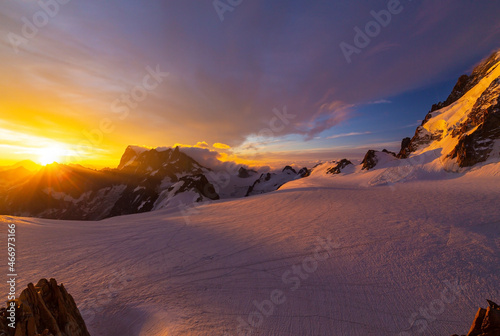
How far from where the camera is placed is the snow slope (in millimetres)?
5570

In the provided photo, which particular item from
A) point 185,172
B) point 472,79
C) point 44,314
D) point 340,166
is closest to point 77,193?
point 185,172

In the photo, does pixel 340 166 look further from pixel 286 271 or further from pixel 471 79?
pixel 286 271

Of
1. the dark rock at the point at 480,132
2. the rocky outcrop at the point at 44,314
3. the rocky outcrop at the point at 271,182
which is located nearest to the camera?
the rocky outcrop at the point at 44,314

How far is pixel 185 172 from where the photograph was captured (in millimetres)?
166000

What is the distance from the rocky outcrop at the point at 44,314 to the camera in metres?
3.80

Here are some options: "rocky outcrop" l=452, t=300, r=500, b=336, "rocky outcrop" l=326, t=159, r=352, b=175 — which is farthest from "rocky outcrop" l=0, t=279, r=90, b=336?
"rocky outcrop" l=326, t=159, r=352, b=175

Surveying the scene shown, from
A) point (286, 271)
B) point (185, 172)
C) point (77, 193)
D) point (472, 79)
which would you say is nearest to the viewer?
point (286, 271)

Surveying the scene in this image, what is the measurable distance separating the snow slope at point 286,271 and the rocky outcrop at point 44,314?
4.31 feet

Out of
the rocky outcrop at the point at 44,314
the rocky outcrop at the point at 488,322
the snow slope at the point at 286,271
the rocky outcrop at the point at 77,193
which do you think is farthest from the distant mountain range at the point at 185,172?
the rocky outcrop at the point at 488,322

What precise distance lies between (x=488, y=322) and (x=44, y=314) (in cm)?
931

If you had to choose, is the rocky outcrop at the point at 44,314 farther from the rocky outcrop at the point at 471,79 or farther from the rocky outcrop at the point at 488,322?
the rocky outcrop at the point at 471,79

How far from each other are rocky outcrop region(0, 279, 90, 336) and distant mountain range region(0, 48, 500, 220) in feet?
74.1

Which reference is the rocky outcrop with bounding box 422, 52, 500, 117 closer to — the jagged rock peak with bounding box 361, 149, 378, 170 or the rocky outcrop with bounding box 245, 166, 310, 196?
the jagged rock peak with bounding box 361, 149, 378, 170

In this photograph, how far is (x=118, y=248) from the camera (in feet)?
36.7
